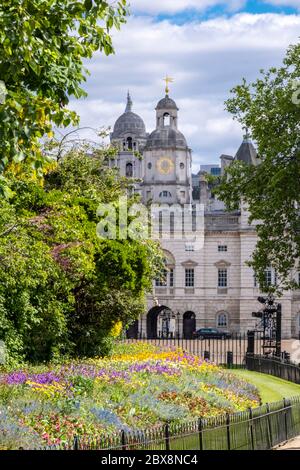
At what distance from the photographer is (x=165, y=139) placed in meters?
98.2

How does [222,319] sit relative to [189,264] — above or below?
below

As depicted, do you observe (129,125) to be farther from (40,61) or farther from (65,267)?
(40,61)

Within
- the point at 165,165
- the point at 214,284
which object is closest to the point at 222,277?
the point at 214,284

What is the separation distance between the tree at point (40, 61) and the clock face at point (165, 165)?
8190 cm

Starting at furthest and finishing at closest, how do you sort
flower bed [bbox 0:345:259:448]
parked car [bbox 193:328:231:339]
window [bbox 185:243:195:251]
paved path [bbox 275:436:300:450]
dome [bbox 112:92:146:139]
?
dome [bbox 112:92:146:139]
window [bbox 185:243:195:251]
parked car [bbox 193:328:231:339]
paved path [bbox 275:436:300:450]
flower bed [bbox 0:345:259:448]

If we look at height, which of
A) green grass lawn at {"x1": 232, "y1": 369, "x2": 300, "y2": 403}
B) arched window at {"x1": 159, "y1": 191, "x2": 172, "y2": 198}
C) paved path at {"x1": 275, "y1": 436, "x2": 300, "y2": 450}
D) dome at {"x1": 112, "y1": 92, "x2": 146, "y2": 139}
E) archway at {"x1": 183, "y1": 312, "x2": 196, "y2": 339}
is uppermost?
dome at {"x1": 112, "y1": 92, "x2": 146, "y2": 139}

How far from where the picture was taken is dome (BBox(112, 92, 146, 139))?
4547 inches

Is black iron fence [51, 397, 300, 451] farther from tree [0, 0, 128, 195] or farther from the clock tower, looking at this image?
the clock tower

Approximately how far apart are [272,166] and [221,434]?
75.5ft

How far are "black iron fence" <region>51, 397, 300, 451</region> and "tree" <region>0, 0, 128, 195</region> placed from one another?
4073 mm

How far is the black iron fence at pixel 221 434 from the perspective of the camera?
14859 mm

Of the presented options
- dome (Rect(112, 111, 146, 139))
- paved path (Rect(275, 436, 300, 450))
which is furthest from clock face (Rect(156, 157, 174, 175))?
paved path (Rect(275, 436, 300, 450))

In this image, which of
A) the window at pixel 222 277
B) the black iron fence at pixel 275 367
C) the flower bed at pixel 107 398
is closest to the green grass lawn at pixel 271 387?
the black iron fence at pixel 275 367

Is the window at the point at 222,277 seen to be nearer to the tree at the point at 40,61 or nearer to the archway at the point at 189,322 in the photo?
the archway at the point at 189,322
